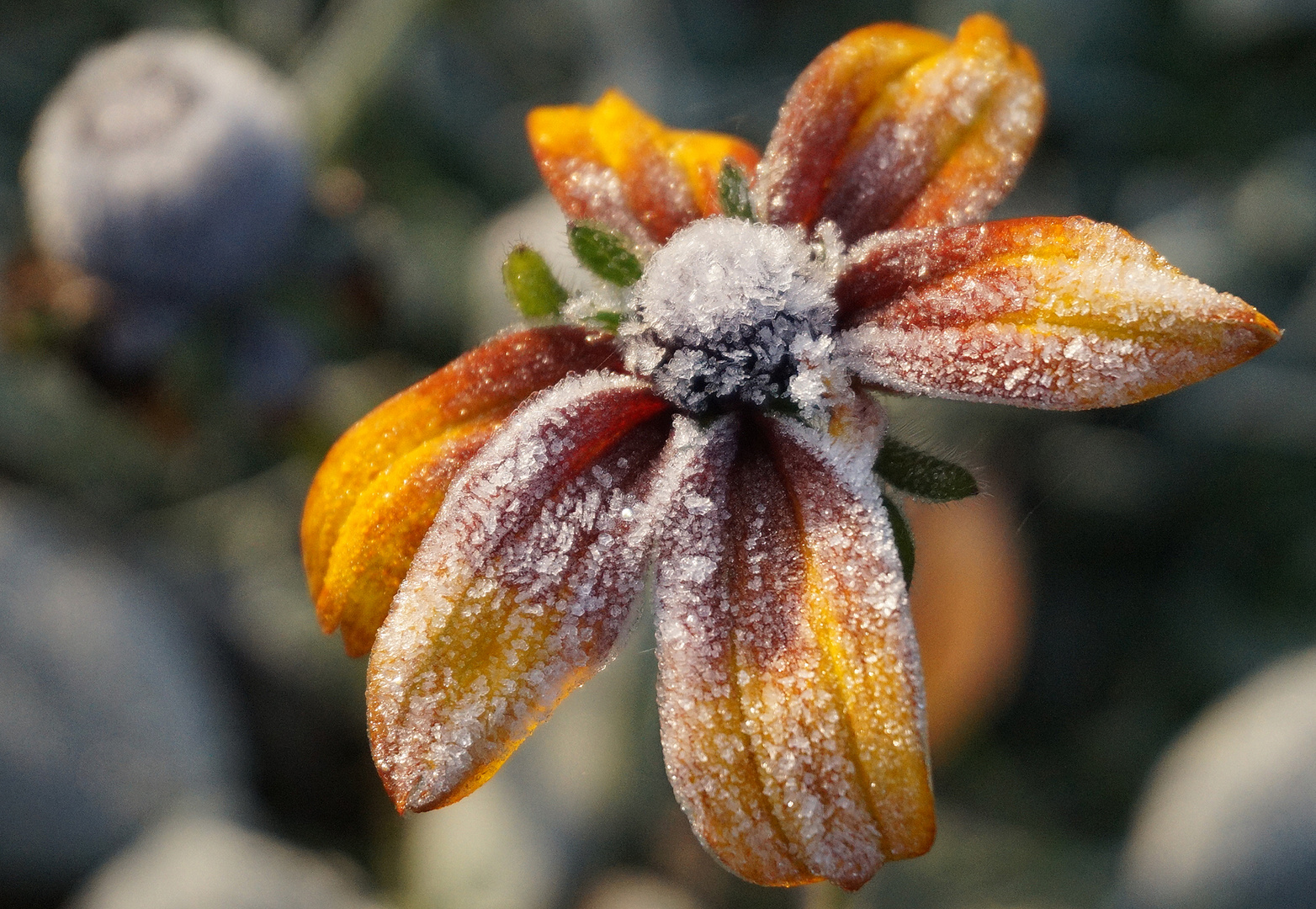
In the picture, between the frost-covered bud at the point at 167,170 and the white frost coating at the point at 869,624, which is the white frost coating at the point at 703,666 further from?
the frost-covered bud at the point at 167,170

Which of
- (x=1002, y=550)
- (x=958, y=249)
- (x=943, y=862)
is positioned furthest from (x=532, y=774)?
(x=958, y=249)

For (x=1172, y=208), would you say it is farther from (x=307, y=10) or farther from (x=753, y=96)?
(x=307, y=10)

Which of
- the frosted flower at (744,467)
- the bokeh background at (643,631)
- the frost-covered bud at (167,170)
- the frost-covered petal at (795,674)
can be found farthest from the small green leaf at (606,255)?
the frost-covered bud at (167,170)

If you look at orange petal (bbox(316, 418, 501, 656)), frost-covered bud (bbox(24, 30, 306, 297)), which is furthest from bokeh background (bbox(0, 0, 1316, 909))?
orange petal (bbox(316, 418, 501, 656))

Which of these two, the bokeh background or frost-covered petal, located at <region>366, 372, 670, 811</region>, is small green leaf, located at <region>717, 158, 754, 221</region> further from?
the bokeh background

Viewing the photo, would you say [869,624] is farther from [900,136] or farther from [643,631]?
[643,631]

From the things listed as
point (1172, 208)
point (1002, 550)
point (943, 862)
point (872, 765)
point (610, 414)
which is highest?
point (610, 414)
